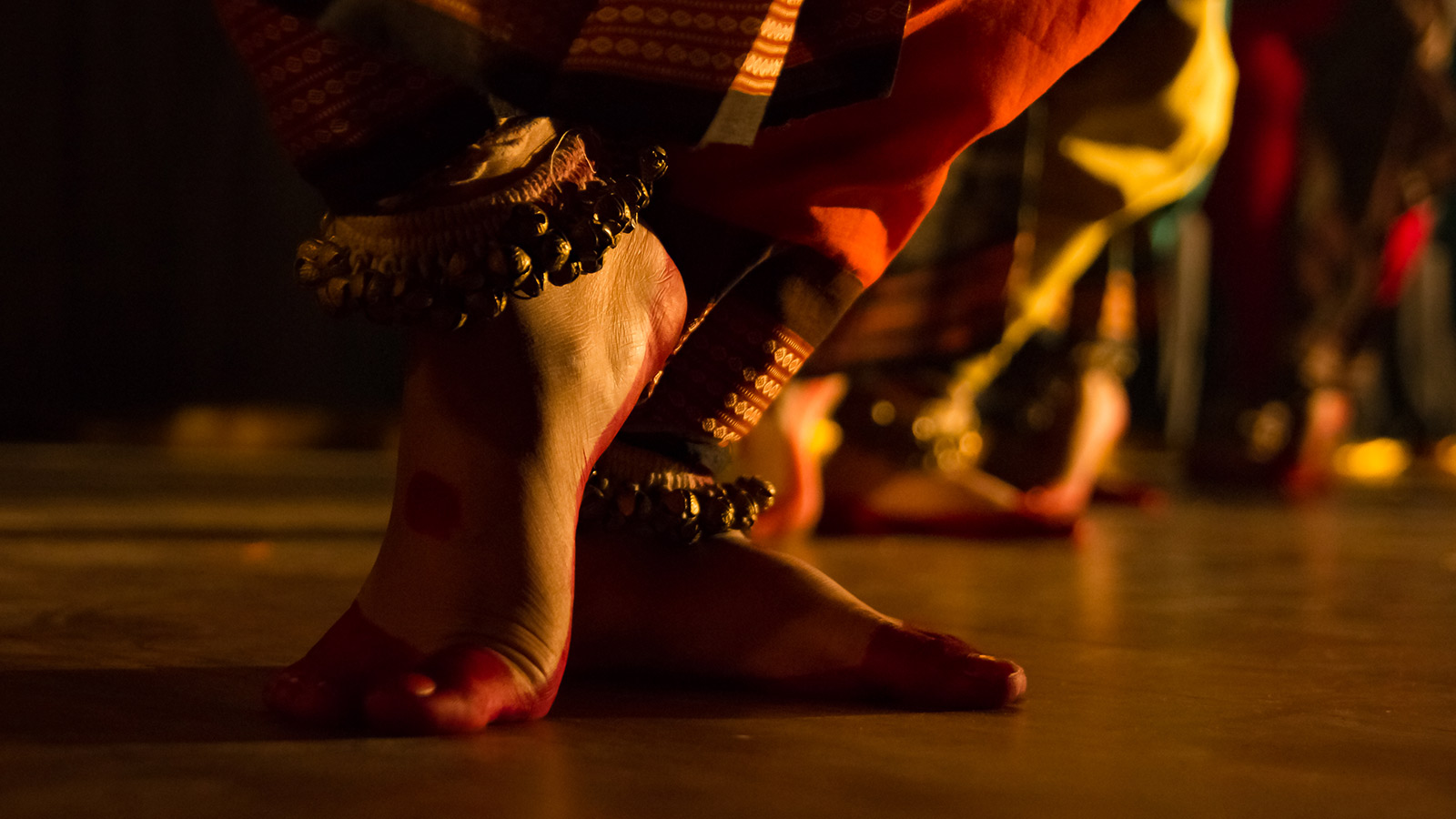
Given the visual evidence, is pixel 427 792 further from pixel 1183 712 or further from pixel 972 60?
pixel 972 60

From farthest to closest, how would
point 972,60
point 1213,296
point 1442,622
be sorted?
point 1213,296 < point 1442,622 < point 972,60

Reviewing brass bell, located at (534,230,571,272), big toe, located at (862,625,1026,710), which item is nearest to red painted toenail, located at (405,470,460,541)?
brass bell, located at (534,230,571,272)

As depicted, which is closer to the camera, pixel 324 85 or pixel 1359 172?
pixel 324 85

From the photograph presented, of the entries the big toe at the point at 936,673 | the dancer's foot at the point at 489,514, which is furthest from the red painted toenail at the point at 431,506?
the big toe at the point at 936,673

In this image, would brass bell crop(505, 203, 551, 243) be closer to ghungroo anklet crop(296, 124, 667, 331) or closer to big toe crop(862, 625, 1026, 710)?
ghungroo anklet crop(296, 124, 667, 331)

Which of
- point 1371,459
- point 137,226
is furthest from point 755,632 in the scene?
point 1371,459

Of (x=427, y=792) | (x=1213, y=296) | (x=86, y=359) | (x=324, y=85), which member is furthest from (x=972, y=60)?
(x=1213, y=296)

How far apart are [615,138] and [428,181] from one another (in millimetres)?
94

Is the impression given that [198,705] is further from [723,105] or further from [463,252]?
[723,105]

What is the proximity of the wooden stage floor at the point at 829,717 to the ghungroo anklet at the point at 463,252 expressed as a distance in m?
0.18

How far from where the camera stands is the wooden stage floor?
0.43 m

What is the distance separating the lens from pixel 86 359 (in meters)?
3.52

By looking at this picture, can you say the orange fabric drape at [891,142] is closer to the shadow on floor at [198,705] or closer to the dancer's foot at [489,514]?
the dancer's foot at [489,514]

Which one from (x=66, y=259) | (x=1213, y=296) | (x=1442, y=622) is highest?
(x=1442, y=622)
